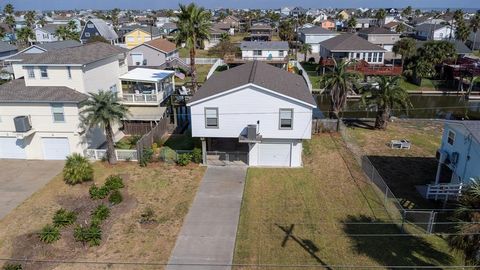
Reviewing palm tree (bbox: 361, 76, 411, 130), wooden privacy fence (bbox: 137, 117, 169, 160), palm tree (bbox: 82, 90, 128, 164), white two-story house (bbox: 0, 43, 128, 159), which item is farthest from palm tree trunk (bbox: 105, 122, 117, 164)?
palm tree (bbox: 361, 76, 411, 130)

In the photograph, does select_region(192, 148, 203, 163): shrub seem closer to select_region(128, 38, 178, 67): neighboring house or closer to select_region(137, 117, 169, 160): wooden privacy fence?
select_region(137, 117, 169, 160): wooden privacy fence

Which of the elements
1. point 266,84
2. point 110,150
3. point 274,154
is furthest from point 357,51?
point 110,150

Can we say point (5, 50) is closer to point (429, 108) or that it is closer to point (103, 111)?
point (103, 111)

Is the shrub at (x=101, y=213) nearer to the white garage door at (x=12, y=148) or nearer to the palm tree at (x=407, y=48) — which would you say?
the white garage door at (x=12, y=148)

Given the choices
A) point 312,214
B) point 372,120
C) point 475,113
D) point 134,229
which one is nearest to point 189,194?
point 134,229

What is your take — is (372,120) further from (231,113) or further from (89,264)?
(89,264)

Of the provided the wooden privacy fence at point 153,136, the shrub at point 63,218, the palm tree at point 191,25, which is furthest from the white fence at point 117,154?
the palm tree at point 191,25
